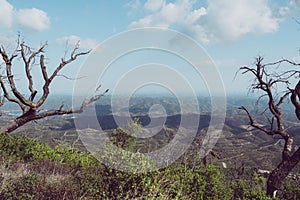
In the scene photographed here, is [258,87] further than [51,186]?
Yes

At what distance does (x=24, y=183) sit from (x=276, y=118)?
25.5 feet

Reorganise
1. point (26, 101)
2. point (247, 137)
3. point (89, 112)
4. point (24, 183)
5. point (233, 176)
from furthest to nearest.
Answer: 1. point (247, 137)
2. point (233, 176)
3. point (89, 112)
4. point (26, 101)
5. point (24, 183)

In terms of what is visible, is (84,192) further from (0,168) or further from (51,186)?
(0,168)

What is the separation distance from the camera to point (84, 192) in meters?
6.46

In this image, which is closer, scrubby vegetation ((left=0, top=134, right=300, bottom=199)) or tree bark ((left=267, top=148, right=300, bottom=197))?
scrubby vegetation ((left=0, top=134, right=300, bottom=199))

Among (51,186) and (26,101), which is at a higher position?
→ (26,101)

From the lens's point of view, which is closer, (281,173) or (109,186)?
(109,186)

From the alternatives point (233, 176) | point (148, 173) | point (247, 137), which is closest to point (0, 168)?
point (148, 173)

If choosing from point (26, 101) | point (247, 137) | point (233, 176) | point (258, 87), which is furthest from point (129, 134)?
point (247, 137)

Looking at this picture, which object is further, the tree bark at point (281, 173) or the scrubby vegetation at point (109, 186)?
the tree bark at point (281, 173)

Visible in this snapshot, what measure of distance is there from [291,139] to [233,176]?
1585 inches

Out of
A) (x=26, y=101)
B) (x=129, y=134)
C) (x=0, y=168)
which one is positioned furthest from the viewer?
(x=26, y=101)

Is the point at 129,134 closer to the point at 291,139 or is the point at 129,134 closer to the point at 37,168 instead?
the point at 37,168

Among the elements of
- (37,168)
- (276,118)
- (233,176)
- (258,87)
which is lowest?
(233,176)
